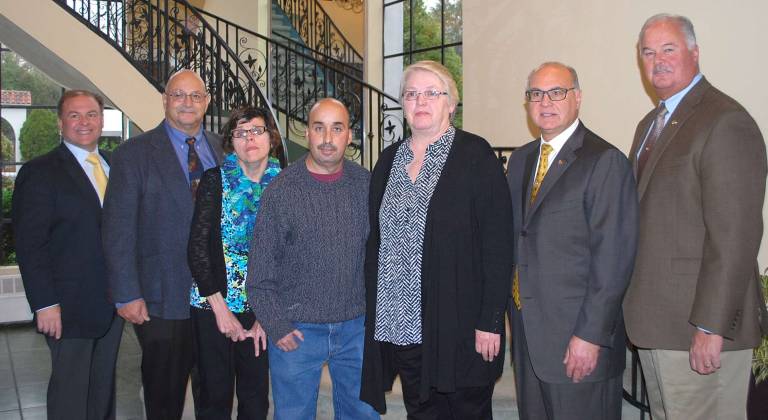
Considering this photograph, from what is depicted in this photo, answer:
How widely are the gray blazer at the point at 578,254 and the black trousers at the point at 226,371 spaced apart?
111 cm

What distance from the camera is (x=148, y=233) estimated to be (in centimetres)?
273

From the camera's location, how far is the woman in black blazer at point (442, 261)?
221cm

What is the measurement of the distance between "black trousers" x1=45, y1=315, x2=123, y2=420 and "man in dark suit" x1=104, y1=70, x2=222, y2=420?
35 centimetres

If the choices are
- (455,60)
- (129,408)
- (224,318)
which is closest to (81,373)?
(224,318)

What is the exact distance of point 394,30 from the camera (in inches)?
389

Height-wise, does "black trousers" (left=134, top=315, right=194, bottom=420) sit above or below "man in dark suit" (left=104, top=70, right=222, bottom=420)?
below

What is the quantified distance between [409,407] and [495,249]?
67cm

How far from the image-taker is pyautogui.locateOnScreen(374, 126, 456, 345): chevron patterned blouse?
226cm

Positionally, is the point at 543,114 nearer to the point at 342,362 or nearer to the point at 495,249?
the point at 495,249

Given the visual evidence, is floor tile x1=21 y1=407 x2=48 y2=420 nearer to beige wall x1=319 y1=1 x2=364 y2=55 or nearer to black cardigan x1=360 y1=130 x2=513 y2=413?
black cardigan x1=360 y1=130 x2=513 y2=413

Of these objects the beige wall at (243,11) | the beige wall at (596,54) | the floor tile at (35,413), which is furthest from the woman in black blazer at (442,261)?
the beige wall at (243,11)

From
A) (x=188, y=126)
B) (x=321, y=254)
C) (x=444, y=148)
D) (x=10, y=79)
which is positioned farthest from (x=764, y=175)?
(x=10, y=79)

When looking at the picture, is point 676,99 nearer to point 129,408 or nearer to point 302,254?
point 302,254

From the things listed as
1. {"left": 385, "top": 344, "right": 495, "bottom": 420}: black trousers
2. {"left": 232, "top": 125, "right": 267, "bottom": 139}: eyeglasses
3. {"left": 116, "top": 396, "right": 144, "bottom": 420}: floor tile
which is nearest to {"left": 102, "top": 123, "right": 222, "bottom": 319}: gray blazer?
{"left": 232, "top": 125, "right": 267, "bottom": 139}: eyeglasses
